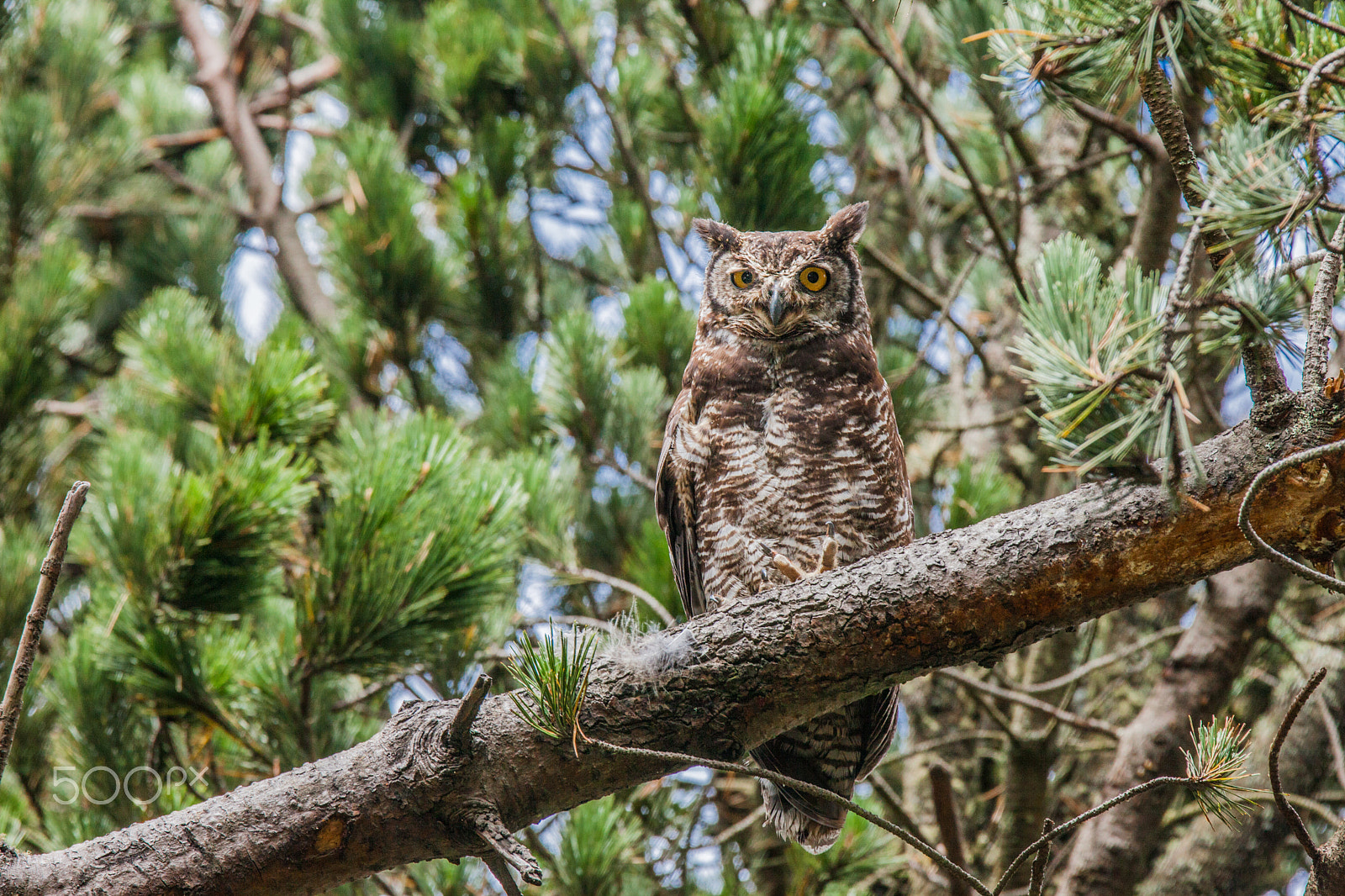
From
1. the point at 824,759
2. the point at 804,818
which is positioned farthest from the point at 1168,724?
the point at 804,818

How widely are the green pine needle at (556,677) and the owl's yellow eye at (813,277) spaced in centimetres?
157

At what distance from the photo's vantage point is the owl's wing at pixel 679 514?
282cm

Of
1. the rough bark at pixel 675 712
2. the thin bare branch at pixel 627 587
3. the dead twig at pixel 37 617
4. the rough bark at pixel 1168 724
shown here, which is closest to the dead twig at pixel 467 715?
the rough bark at pixel 675 712

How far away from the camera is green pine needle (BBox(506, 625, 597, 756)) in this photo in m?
1.56

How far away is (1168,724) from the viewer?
285cm

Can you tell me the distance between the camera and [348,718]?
2.76m

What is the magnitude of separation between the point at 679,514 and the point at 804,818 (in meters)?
0.87

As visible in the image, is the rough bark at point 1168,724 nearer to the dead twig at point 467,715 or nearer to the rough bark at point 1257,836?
the rough bark at point 1257,836

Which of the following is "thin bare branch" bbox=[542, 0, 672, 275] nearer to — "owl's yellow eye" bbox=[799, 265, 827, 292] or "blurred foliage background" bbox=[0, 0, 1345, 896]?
"blurred foliage background" bbox=[0, 0, 1345, 896]

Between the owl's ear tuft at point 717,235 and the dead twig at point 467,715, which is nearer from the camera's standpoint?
the dead twig at point 467,715

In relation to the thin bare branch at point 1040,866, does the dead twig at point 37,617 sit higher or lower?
higher

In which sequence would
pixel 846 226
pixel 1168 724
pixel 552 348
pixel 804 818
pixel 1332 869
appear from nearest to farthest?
1. pixel 1332 869
2. pixel 804 818
3. pixel 1168 724
4. pixel 846 226
5. pixel 552 348

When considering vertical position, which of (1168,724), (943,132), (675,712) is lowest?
(1168,724)

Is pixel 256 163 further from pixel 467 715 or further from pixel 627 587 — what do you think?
pixel 467 715
